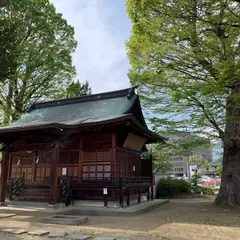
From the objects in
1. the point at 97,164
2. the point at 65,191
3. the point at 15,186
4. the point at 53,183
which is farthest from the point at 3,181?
the point at 97,164

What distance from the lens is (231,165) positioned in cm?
1212

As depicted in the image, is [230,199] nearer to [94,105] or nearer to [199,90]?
[199,90]

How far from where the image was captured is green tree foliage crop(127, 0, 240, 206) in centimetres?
937

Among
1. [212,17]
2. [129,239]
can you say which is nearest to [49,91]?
[212,17]

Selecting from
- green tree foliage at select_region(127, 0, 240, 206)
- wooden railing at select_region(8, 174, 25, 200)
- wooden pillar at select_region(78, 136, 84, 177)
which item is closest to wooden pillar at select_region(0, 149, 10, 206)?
wooden railing at select_region(8, 174, 25, 200)

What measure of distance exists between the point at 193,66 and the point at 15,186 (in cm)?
1063

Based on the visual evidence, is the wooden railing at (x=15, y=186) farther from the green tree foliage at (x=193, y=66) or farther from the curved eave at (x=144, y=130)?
the green tree foliage at (x=193, y=66)

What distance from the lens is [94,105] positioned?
14766 millimetres

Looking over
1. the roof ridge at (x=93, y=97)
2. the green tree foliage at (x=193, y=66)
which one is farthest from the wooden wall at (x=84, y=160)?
the roof ridge at (x=93, y=97)

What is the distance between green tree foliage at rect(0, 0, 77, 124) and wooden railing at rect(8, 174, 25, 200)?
7.38 metres

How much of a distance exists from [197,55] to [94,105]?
7.04 meters

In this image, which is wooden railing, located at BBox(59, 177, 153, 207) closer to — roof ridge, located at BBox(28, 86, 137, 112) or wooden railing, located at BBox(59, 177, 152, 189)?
Result: wooden railing, located at BBox(59, 177, 152, 189)

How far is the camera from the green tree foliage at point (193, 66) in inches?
369

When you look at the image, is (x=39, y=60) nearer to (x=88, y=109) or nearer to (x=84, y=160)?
(x=88, y=109)
